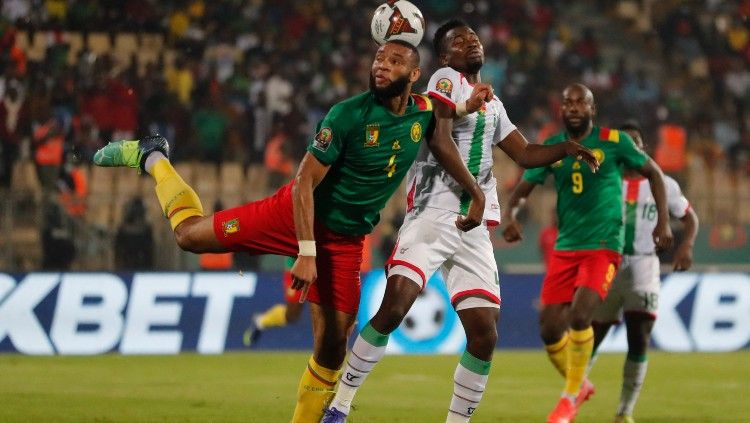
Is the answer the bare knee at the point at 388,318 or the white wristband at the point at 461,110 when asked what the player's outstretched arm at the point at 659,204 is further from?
the bare knee at the point at 388,318

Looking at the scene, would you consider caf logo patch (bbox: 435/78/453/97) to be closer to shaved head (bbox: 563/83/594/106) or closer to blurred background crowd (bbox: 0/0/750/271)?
shaved head (bbox: 563/83/594/106)

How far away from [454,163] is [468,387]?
1.29 metres

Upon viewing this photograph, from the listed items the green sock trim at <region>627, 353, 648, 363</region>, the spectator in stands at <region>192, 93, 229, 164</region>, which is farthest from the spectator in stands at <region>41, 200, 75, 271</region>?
the green sock trim at <region>627, 353, 648, 363</region>

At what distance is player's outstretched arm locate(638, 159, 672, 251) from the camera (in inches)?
377

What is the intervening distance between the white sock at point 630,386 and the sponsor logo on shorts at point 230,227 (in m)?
3.70

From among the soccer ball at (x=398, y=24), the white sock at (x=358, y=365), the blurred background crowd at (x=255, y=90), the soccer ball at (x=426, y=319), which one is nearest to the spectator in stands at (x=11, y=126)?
the blurred background crowd at (x=255, y=90)

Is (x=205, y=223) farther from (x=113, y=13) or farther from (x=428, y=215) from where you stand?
(x=113, y=13)

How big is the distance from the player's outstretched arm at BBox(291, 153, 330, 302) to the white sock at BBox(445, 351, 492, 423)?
1.23 m

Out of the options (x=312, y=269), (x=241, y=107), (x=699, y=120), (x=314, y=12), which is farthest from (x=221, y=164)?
(x=312, y=269)

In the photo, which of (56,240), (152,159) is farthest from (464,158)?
(56,240)

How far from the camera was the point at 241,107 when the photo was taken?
1911cm

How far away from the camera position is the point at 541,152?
7.96 m

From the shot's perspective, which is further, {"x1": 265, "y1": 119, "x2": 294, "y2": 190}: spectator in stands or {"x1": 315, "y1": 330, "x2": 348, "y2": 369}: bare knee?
{"x1": 265, "y1": 119, "x2": 294, "y2": 190}: spectator in stands

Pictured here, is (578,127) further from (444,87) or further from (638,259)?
(444,87)
